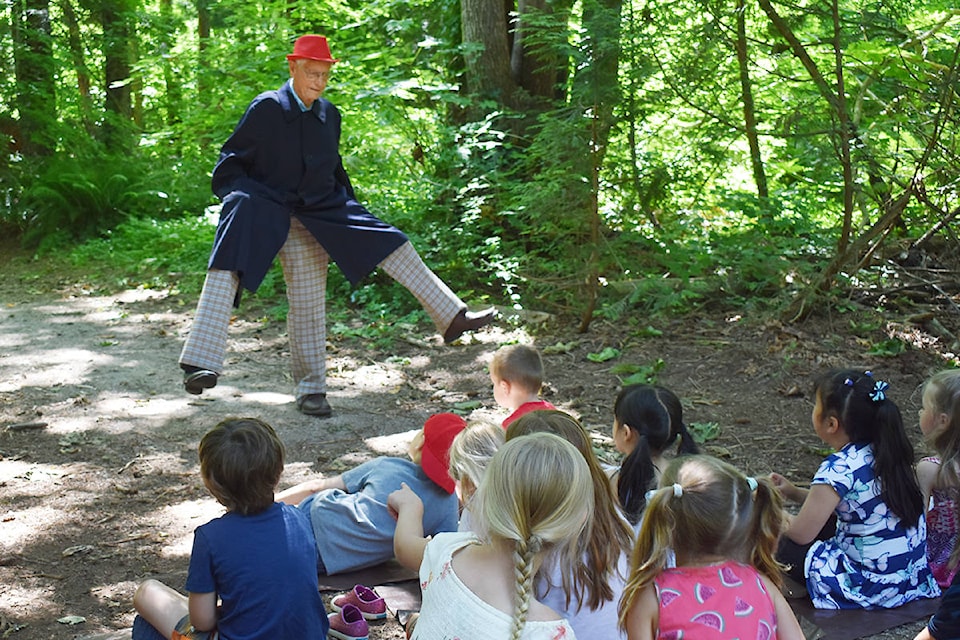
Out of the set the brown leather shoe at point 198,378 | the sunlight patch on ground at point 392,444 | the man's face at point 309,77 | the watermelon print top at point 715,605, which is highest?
the man's face at point 309,77

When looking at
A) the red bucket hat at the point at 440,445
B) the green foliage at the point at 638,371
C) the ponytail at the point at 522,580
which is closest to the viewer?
the ponytail at the point at 522,580

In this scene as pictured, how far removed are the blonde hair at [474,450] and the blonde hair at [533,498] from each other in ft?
2.44

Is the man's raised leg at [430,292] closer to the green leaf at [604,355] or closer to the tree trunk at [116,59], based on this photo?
the green leaf at [604,355]

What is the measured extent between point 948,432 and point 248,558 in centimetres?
232

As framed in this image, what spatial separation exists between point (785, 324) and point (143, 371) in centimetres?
441

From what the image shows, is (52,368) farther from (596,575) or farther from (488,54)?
(596,575)

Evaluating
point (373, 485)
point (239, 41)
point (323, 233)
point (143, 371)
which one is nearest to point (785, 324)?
point (323, 233)

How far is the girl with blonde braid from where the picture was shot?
2.07 metres

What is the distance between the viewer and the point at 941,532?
11.5 feet

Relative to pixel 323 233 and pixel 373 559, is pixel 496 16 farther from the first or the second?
pixel 373 559

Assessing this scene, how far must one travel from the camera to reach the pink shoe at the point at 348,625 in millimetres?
3049

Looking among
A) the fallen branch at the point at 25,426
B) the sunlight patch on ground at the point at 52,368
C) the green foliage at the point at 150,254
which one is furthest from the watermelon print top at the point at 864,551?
the green foliage at the point at 150,254

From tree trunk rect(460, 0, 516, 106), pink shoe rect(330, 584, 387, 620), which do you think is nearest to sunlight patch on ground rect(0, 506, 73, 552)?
pink shoe rect(330, 584, 387, 620)

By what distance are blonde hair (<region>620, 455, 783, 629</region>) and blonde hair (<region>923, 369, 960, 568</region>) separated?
1.15 m
